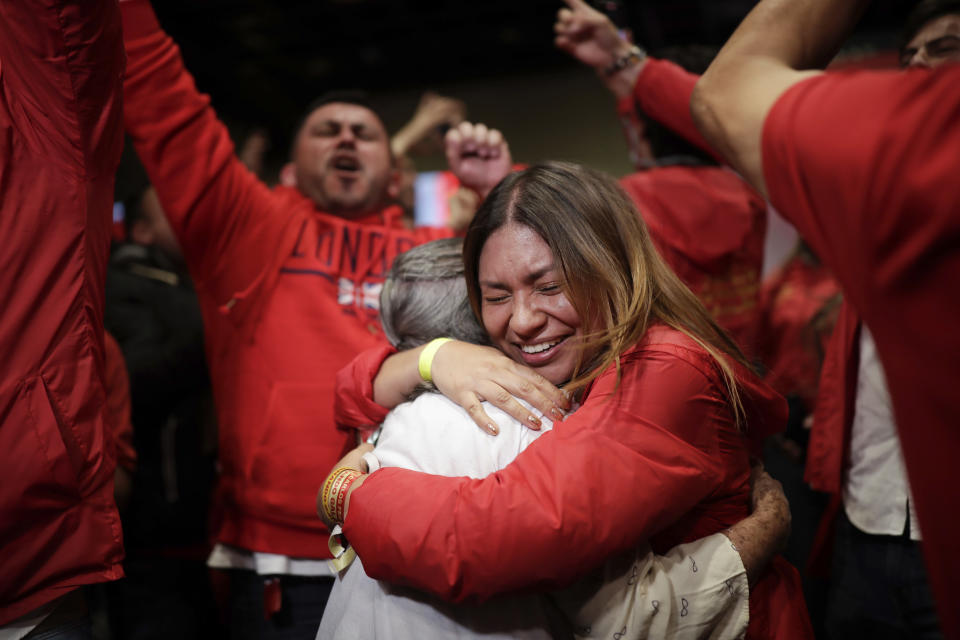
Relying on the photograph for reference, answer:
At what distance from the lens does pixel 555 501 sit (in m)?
0.95

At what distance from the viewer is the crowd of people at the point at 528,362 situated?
0.76 metres

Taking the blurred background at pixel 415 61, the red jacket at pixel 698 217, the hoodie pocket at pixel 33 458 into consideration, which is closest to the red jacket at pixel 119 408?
the hoodie pocket at pixel 33 458

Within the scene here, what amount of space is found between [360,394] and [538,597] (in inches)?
20.0

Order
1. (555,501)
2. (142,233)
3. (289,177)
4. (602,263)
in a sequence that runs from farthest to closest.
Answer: (142,233) < (289,177) < (602,263) < (555,501)

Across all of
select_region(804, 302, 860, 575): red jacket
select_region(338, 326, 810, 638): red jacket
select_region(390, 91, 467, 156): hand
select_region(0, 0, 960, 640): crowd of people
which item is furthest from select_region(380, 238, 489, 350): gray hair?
select_region(390, 91, 467, 156): hand

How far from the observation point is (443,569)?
0.95m

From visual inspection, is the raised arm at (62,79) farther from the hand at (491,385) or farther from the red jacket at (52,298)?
the hand at (491,385)

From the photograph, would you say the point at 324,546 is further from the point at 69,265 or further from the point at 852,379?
the point at 852,379

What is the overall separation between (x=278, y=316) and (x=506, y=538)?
3.90 feet

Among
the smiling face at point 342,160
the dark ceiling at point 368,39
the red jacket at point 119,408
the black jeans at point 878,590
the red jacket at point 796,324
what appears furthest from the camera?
the dark ceiling at point 368,39

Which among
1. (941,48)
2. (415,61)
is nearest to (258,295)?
(941,48)

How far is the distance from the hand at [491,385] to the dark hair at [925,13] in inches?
50.7

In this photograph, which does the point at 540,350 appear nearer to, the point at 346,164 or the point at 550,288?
the point at 550,288

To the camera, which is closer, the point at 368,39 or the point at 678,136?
the point at 678,136
